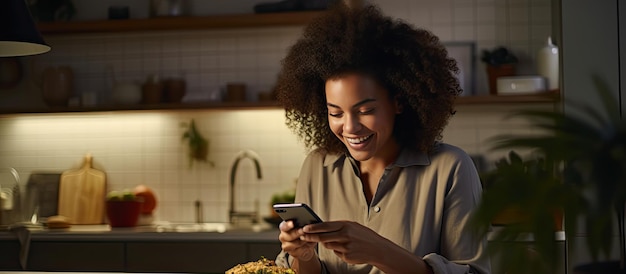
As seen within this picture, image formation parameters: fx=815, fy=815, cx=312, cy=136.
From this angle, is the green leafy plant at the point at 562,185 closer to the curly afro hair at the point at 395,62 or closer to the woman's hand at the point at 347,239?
the woman's hand at the point at 347,239

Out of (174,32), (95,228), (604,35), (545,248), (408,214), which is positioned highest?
(174,32)

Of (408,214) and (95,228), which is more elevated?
(408,214)

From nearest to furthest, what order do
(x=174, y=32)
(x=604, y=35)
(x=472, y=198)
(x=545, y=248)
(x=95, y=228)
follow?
1. (x=545, y=248)
2. (x=604, y=35)
3. (x=472, y=198)
4. (x=95, y=228)
5. (x=174, y=32)

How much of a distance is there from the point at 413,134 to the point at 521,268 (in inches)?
57.3

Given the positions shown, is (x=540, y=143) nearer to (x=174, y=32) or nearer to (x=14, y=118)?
(x=174, y=32)

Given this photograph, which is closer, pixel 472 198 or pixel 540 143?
pixel 540 143

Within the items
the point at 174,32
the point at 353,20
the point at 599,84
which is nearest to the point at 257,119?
the point at 174,32

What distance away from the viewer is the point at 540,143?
335 mm

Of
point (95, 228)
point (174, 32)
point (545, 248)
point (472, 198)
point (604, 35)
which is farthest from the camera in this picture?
point (174, 32)

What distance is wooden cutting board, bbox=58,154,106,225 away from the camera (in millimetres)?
4352

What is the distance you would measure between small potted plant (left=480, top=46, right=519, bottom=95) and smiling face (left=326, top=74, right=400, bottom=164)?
2297mm

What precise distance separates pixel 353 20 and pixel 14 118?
343cm

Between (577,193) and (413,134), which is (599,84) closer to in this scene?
(577,193)

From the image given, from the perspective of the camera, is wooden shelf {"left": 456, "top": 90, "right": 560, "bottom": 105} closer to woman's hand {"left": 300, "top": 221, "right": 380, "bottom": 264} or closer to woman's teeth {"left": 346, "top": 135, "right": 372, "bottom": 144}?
woman's teeth {"left": 346, "top": 135, "right": 372, "bottom": 144}
